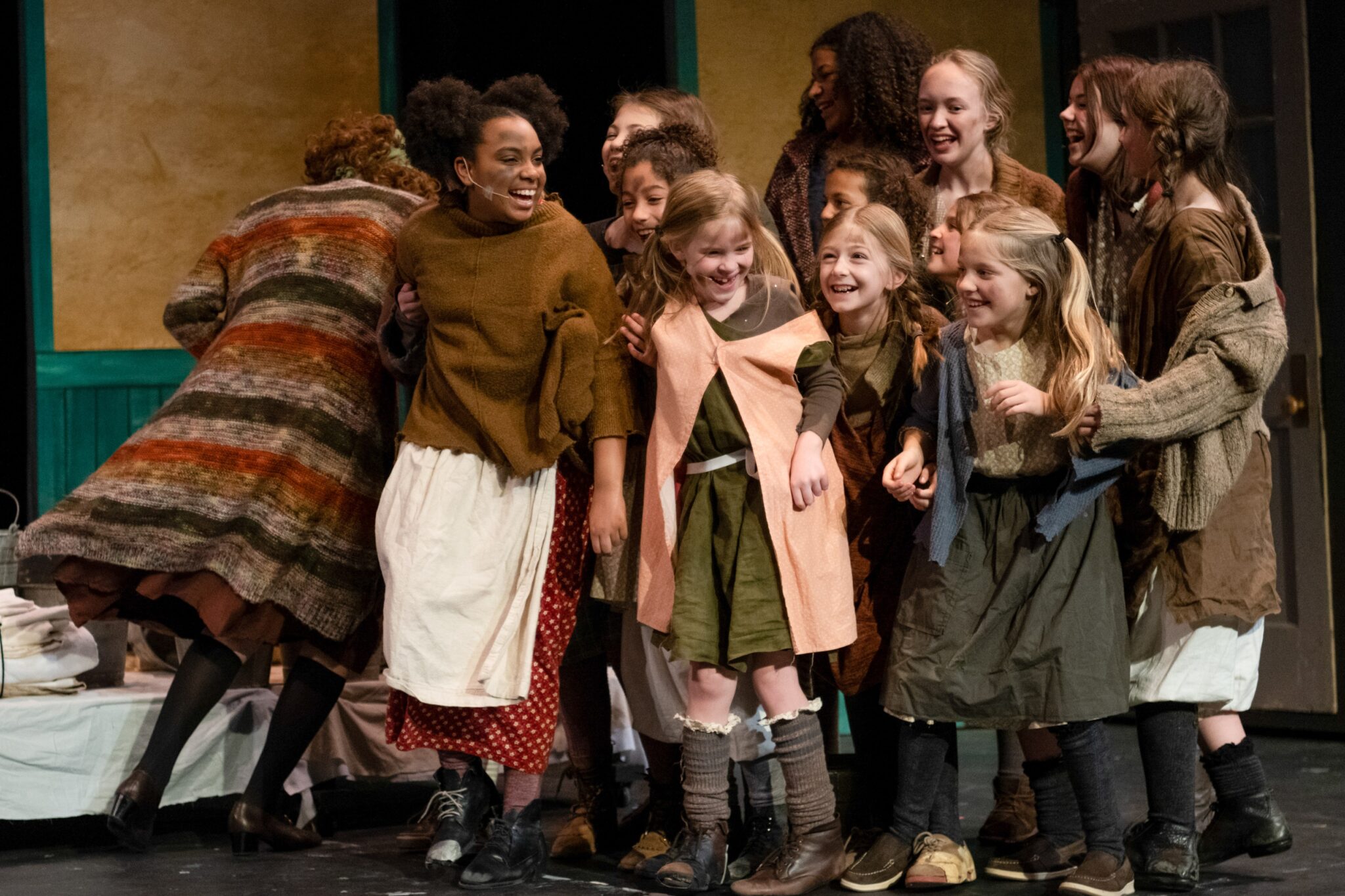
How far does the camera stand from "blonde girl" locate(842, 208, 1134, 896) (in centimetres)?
301

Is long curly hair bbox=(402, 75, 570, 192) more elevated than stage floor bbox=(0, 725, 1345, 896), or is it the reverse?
long curly hair bbox=(402, 75, 570, 192)

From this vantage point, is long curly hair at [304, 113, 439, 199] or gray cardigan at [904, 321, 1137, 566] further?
long curly hair at [304, 113, 439, 199]

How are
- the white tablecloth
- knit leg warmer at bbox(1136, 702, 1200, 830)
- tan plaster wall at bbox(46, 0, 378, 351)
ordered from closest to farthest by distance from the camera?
1. knit leg warmer at bbox(1136, 702, 1200, 830)
2. the white tablecloth
3. tan plaster wall at bbox(46, 0, 378, 351)

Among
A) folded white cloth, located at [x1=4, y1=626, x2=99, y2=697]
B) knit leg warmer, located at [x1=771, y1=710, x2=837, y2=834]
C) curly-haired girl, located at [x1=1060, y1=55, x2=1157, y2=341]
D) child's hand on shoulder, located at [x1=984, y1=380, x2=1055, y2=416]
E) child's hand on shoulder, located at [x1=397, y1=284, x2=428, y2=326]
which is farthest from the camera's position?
folded white cloth, located at [x1=4, y1=626, x2=99, y2=697]

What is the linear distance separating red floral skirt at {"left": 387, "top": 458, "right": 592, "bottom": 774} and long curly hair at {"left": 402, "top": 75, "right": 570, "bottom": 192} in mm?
713

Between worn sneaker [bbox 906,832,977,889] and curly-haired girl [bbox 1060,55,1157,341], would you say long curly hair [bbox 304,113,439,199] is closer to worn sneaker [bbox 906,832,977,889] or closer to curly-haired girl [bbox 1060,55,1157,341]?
curly-haired girl [bbox 1060,55,1157,341]

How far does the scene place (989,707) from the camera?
3051mm

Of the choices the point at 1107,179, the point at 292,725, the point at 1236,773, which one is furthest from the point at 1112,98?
the point at 292,725

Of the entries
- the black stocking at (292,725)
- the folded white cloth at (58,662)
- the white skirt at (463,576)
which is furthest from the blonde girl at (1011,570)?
the folded white cloth at (58,662)

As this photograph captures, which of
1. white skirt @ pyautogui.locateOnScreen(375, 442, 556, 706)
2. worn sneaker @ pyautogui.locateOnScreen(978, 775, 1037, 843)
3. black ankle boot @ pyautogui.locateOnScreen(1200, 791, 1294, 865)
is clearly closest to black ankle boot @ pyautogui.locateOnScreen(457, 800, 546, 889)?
white skirt @ pyautogui.locateOnScreen(375, 442, 556, 706)

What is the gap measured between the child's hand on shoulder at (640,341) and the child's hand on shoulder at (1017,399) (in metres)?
0.73

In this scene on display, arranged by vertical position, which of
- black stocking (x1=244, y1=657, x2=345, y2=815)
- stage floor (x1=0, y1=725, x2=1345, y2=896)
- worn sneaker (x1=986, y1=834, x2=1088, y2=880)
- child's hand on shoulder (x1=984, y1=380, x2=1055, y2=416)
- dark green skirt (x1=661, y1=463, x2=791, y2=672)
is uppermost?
child's hand on shoulder (x1=984, y1=380, x2=1055, y2=416)

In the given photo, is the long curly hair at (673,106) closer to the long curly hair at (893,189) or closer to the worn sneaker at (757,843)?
the long curly hair at (893,189)

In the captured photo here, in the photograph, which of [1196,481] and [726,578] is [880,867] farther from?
[1196,481]
